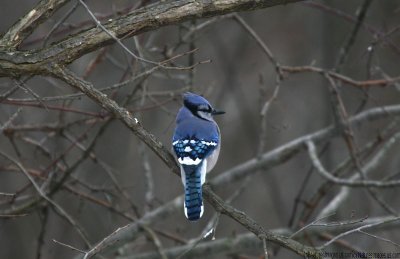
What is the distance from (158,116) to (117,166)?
869mm

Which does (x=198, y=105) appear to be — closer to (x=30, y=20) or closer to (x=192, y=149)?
(x=192, y=149)

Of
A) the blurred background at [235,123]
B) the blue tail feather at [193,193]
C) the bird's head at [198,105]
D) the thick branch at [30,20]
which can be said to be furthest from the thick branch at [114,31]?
the blurred background at [235,123]

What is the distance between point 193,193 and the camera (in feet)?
12.2

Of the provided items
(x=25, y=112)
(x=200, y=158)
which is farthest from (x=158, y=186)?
(x=200, y=158)

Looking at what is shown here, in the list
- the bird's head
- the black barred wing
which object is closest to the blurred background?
the bird's head

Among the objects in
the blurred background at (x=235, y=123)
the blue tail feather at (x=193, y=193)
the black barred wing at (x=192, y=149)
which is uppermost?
the blurred background at (x=235, y=123)

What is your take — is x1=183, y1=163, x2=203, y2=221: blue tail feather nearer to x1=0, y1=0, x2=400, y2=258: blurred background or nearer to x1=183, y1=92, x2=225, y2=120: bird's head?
x1=183, y1=92, x2=225, y2=120: bird's head

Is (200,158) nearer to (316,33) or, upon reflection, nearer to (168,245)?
(168,245)

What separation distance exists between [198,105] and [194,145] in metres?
0.39

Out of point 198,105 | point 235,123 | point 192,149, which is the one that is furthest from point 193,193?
point 235,123

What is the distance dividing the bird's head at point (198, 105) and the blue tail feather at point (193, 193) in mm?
675

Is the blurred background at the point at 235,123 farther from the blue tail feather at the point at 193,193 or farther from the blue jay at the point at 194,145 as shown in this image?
the blue tail feather at the point at 193,193

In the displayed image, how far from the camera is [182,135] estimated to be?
14.6ft

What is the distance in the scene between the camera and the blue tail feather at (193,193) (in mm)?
3629
